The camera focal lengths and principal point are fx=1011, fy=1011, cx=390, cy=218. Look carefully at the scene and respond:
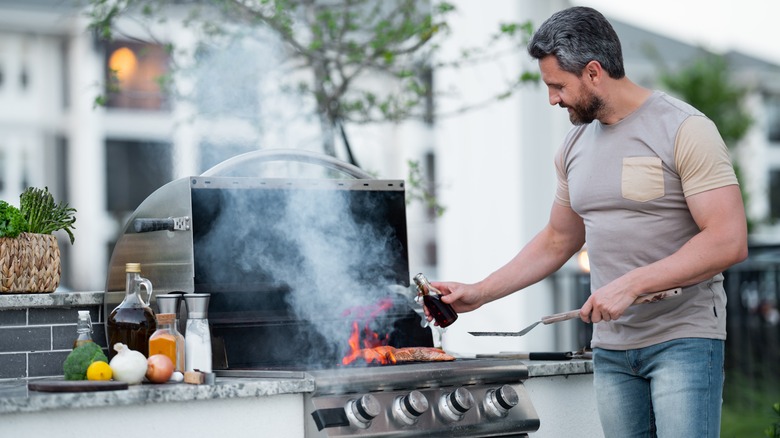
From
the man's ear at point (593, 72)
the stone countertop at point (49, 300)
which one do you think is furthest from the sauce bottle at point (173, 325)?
the man's ear at point (593, 72)

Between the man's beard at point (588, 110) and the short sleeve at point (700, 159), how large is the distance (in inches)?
9.2

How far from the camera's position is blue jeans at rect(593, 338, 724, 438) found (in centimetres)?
257

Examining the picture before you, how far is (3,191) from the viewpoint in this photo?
21062 mm

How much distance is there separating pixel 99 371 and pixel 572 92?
4.63 feet

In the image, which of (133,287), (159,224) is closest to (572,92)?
(159,224)

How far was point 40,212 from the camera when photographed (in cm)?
301

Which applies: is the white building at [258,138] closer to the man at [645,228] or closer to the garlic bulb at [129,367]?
the man at [645,228]

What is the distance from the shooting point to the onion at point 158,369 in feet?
8.28

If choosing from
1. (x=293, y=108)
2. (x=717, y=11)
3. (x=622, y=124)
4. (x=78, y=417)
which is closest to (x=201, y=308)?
(x=78, y=417)

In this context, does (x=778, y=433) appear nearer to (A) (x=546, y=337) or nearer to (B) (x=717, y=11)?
(A) (x=546, y=337)

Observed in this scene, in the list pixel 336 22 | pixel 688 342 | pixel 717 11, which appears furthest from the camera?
pixel 717 11

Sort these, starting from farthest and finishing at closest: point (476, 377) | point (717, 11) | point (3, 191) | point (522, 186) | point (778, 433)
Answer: point (3, 191) → point (717, 11) → point (522, 186) → point (778, 433) → point (476, 377)

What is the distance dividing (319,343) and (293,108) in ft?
9.07

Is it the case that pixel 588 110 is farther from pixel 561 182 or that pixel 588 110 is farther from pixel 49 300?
pixel 49 300
